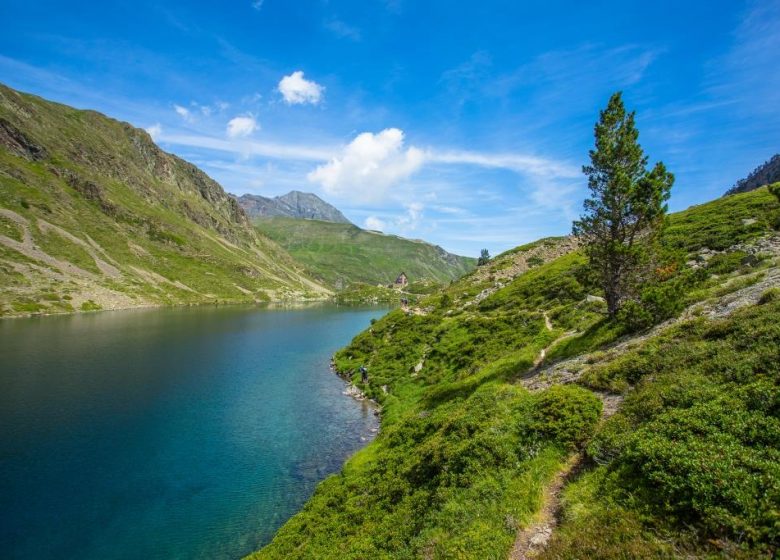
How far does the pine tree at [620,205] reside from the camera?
32406mm

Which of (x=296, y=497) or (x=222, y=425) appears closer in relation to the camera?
(x=296, y=497)

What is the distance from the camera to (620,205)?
111 feet

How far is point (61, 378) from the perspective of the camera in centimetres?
6347

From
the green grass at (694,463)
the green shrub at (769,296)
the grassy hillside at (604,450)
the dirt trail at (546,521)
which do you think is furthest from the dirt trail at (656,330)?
the dirt trail at (546,521)

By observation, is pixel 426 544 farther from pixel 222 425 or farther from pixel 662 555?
pixel 222 425

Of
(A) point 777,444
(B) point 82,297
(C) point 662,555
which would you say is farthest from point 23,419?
(B) point 82,297

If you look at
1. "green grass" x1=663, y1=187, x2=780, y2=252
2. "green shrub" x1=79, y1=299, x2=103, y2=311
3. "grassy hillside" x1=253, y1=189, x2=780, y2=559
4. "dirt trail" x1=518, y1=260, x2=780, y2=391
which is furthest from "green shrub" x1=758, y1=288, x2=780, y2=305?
"green shrub" x1=79, y1=299, x2=103, y2=311

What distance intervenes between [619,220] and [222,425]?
161ft

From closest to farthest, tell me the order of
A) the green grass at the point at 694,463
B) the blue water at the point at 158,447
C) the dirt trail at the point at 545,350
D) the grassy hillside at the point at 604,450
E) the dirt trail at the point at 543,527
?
the green grass at the point at 694,463, the grassy hillside at the point at 604,450, the dirt trail at the point at 543,527, the blue water at the point at 158,447, the dirt trail at the point at 545,350

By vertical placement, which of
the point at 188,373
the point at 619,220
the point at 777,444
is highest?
the point at 619,220

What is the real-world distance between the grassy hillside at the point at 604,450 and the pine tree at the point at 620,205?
2.75 metres

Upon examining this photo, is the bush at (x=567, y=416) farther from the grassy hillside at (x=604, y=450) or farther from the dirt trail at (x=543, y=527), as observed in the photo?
the dirt trail at (x=543, y=527)

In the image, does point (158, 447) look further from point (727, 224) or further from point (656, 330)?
point (727, 224)

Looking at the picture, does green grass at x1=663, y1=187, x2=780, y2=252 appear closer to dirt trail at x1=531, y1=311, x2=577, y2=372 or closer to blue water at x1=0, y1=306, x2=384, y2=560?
dirt trail at x1=531, y1=311, x2=577, y2=372
